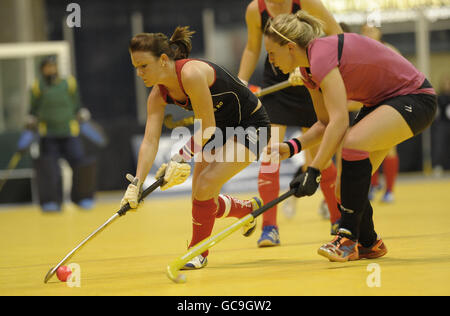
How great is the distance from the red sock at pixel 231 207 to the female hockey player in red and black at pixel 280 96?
1.08 feet

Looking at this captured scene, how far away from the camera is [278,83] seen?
Result: 4.69 m

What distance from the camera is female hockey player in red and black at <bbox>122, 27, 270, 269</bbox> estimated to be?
135 inches

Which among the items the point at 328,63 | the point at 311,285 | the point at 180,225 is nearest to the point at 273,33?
the point at 328,63

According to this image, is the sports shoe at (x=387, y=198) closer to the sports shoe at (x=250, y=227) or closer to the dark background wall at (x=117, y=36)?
the sports shoe at (x=250, y=227)

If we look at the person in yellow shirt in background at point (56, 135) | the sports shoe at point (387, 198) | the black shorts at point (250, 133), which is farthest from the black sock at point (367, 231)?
the person in yellow shirt in background at point (56, 135)

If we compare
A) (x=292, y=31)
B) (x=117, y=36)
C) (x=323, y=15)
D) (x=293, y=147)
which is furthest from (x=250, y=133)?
(x=117, y=36)

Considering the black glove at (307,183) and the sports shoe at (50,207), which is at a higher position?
the black glove at (307,183)

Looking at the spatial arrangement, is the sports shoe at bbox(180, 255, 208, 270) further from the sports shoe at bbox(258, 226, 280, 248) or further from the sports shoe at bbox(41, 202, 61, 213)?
the sports shoe at bbox(41, 202, 61, 213)

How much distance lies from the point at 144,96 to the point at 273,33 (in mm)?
8875

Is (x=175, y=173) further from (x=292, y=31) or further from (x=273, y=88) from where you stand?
(x=273, y=88)

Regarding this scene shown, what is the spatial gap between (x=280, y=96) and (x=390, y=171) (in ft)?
9.17

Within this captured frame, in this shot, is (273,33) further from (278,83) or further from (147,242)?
(147,242)

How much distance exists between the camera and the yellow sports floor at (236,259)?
281cm

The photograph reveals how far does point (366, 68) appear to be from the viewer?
329 centimetres
